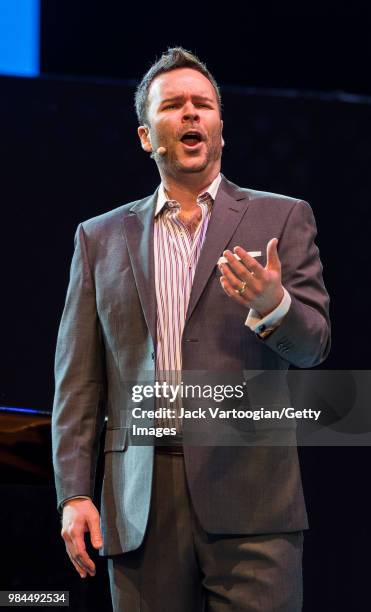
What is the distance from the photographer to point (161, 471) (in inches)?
78.5

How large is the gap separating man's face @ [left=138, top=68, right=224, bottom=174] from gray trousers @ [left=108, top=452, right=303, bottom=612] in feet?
2.44

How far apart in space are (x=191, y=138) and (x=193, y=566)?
1034 mm

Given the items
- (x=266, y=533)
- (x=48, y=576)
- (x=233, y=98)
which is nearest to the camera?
(x=266, y=533)

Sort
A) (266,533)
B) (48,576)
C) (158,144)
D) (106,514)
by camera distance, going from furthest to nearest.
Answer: (48,576) → (158,144) → (106,514) → (266,533)

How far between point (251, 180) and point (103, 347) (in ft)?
5.25

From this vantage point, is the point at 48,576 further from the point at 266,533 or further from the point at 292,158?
the point at 292,158

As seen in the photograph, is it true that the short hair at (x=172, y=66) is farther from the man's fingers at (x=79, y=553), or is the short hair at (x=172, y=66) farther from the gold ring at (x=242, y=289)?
the man's fingers at (x=79, y=553)

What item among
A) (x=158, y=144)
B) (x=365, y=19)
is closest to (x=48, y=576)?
(x=158, y=144)

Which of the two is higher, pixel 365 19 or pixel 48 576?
pixel 365 19

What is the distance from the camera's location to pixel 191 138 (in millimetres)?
2246

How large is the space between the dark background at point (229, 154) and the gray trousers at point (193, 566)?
1.50m

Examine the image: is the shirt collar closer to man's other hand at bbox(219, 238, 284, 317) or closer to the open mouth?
the open mouth

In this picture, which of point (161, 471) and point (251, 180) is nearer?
point (161, 471)
